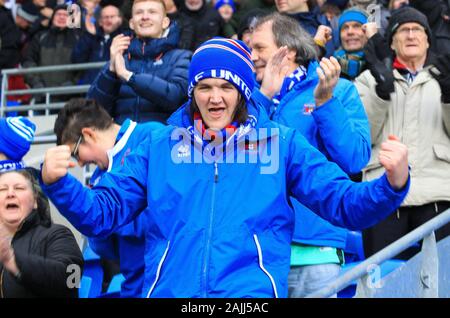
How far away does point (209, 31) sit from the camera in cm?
1049

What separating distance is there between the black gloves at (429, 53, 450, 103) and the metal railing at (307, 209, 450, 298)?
199cm

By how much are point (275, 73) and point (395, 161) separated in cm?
173

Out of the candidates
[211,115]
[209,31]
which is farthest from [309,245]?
[209,31]

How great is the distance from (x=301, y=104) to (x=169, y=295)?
174 cm

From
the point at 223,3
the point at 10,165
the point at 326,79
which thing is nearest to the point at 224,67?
the point at 326,79

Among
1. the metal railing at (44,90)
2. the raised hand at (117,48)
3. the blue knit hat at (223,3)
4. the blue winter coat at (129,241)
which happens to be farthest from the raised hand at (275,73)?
the blue knit hat at (223,3)

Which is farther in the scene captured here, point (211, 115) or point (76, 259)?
point (76, 259)

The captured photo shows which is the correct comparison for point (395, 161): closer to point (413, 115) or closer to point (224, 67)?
point (224, 67)

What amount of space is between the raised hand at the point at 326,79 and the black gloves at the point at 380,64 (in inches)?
72.7

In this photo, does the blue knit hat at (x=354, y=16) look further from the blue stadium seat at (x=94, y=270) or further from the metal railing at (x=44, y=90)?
the metal railing at (x=44, y=90)

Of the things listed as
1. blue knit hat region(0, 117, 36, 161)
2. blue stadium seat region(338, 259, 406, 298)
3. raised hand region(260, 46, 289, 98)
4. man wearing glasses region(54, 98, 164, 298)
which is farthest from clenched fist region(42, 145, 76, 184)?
blue knit hat region(0, 117, 36, 161)

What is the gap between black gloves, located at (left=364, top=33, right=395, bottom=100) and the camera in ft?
23.1

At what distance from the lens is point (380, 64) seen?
722cm
